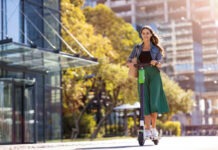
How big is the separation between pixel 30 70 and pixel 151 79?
519 inches

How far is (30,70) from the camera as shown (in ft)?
70.6

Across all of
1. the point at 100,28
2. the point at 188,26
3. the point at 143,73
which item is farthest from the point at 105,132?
the point at 188,26

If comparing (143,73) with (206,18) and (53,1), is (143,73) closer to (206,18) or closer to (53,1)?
(53,1)

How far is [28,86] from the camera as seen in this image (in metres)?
20.1

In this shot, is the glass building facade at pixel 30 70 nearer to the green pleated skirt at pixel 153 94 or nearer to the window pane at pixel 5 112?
the window pane at pixel 5 112

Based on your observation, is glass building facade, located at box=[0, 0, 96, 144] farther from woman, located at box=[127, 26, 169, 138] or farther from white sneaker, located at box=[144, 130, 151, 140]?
white sneaker, located at box=[144, 130, 151, 140]

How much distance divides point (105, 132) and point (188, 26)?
63795 millimetres

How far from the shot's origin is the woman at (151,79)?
8805 millimetres

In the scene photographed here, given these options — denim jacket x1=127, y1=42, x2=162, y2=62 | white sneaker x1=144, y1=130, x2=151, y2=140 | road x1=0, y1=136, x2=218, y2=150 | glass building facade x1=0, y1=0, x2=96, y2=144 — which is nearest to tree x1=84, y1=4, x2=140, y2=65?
glass building facade x1=0, y1=0, x2=96, y2=144

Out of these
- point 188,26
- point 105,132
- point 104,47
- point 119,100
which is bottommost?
point 105,132

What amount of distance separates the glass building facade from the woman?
822 cm

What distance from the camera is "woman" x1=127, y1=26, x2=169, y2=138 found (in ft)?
28.9

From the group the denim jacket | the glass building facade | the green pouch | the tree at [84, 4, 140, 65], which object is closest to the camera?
the green pouch

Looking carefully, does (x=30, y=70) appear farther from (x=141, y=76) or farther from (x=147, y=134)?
(x=141, y=76)
